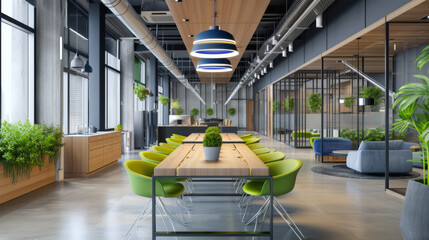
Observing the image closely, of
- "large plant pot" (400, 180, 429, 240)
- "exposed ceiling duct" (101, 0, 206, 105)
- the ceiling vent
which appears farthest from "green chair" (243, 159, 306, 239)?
the ceiling vent

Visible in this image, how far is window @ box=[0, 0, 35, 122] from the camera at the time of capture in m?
6.77

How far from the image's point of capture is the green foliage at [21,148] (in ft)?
17.6

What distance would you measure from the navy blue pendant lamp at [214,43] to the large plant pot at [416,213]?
2.91 m

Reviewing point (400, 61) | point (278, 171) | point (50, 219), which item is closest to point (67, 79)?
point (50, 219)

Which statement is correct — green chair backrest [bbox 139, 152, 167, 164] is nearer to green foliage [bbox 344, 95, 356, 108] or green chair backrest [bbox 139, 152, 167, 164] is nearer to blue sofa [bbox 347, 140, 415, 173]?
blue sofa [bbox 347, 140, 415, 173]

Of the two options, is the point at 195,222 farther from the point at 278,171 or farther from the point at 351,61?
the point at 351,61

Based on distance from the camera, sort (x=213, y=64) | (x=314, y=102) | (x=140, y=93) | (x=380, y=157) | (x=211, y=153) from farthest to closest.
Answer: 1. (x=314, y=102)
2. (x=140, y=93)
3. (x=380, y=157)
4. (x=213, y=64)
5. (x=211, y=153)

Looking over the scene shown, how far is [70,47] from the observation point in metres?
9.80

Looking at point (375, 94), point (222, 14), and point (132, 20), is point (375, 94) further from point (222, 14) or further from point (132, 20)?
point (132, 20)

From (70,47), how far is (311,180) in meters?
6.92

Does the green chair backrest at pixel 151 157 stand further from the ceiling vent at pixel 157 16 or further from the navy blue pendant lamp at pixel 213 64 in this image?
the ceiling vent at pixel 157 16

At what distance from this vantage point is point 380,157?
769cm

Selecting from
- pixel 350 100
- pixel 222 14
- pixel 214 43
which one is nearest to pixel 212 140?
pixel 214 43

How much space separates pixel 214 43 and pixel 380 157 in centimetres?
454
